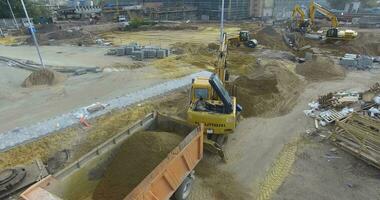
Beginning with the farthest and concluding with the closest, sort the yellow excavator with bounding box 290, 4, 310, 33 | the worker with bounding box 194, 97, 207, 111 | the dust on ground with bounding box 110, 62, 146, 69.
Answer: the yellow excavator with bounding box 290, 4, 310, 33 < the dust on ground with bounding box 110, 62, 146, 69 < the worker with bounding box 194, 97, 207, 111

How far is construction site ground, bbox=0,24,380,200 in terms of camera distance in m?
8.88

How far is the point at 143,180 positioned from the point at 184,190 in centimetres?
209

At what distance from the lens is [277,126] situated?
41.8ft

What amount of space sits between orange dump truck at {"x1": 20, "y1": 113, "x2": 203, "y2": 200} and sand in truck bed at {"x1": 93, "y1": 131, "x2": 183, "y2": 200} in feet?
0.74

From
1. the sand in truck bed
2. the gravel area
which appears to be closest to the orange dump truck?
the sand in truck bed

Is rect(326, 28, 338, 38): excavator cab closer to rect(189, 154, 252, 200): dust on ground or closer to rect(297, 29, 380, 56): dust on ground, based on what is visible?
rect(297, 29, 380, 56): dust on ground

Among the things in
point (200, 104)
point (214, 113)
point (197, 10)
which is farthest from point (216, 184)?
point (197, 10)

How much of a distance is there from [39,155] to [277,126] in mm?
9833

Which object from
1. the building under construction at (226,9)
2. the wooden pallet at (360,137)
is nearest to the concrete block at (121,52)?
→ the wooden pallet at (360,137)

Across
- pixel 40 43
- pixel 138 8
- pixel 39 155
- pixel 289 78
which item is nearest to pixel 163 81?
pixel 289 78

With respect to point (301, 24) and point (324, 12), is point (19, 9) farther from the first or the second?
point (324, 12)

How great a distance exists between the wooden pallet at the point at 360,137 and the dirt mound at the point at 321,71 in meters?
8.67

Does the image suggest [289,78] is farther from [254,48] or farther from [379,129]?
[254,48]

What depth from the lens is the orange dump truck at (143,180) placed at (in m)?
5.96
